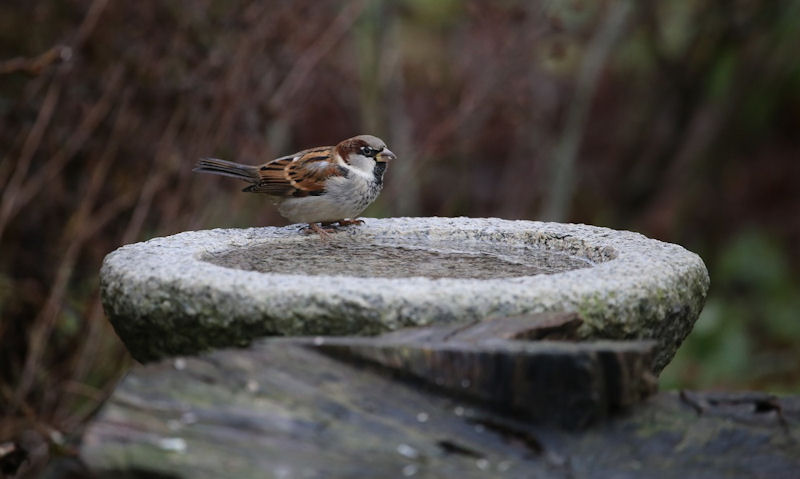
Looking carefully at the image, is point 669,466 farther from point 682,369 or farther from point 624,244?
point 682,369

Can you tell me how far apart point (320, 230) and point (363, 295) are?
49.9 inches

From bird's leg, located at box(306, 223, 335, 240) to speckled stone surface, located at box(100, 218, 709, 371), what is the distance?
44cm

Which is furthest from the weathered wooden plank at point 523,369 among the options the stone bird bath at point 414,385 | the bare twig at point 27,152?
the bare twig at point 27,152

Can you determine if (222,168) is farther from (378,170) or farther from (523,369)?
(523,369)

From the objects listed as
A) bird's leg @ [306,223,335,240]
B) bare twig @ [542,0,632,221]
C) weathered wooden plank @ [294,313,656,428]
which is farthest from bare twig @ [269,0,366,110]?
weathered wooden plank @ [294,313,656,428]

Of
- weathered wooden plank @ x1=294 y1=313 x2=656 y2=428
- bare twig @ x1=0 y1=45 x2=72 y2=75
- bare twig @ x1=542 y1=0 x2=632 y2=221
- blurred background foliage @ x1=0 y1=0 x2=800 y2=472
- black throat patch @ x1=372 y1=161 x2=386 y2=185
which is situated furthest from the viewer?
bare twig @ x1=542 y1=0 x2=632 y2=221

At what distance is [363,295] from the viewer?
2234mm

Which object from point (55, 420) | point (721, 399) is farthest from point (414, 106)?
point (721, 399)

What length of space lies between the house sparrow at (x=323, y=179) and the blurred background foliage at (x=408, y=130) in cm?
78

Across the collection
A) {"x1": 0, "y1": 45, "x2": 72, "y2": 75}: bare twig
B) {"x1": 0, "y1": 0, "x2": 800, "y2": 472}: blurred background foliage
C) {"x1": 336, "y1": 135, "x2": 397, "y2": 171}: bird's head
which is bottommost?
{"x1": 0, "y1": 0, "x2": 800, "y2": 472}: blurred background foliage

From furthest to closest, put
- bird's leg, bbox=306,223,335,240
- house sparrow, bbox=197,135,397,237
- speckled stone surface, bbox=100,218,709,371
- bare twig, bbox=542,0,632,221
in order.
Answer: bare twig, bbox=542,0,632,221 < house sparrow, bbox=197,135,397,237 < bird's leg, bbox=306,223,335,240 < speckled stone surface, bbox=100,218,709,371

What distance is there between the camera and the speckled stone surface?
224 cm

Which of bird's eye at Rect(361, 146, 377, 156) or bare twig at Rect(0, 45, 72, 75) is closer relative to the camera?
bare twig at Rect(0, 45, 72, 75)

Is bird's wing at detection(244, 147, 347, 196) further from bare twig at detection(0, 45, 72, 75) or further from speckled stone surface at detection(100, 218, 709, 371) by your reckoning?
bare twig at detection(0, 45, 72, 75)
